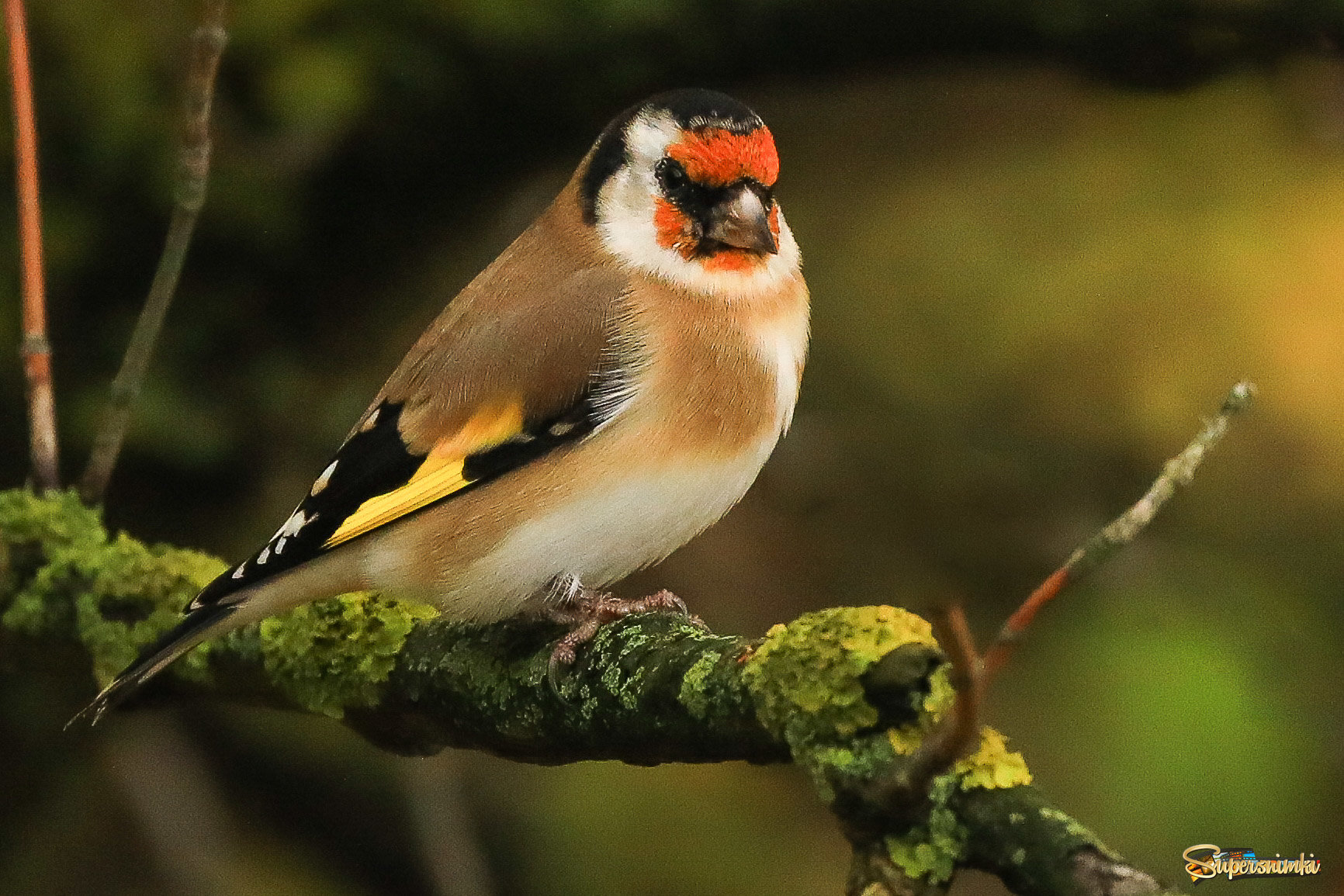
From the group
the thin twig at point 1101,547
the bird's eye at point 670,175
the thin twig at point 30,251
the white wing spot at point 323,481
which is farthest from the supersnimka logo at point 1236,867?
the thin twig at point 30,251

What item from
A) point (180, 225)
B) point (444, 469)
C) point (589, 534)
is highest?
point (180, 225)

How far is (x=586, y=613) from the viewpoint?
237cm

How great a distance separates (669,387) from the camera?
8.04ft

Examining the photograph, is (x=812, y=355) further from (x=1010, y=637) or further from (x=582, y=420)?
(x=1010, y=637)

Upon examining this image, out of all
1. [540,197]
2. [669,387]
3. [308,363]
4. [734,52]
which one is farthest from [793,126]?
[669,387]

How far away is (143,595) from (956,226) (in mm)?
2196

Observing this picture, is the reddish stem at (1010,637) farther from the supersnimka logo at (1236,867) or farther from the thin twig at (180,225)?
the thin twig at (180,225)

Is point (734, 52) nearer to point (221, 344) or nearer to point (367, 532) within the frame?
point (221, 344)

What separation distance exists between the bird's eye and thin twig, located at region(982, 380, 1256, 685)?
1.38 meters

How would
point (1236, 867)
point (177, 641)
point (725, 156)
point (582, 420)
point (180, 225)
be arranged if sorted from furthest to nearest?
point (180, 225) → point (725, 156) → point (582, 420) → point (177, 641) → point (1236, 867)

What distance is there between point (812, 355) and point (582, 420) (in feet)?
5.08

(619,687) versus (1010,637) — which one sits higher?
(619,687)

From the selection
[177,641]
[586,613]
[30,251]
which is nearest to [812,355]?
[586,613]

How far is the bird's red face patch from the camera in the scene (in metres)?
2.54
